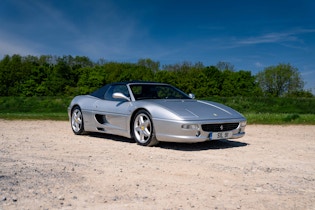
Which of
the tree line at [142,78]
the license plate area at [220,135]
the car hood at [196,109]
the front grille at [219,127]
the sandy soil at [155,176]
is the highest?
the tree line at [142,78]

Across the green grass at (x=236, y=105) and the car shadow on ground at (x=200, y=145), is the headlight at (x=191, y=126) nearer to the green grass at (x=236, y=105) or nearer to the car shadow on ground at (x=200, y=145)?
the car shadow on ground at (x=200, y=145)

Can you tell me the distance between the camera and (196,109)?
7.67m

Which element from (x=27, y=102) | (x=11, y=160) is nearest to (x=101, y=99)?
(x=11, y=160)

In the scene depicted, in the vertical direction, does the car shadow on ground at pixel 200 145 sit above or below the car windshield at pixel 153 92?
below

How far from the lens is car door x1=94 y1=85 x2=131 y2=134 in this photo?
27.2ft

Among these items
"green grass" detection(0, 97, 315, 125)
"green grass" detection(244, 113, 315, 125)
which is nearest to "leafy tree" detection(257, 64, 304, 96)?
"green grass" detection(0, 97, 315, 125)

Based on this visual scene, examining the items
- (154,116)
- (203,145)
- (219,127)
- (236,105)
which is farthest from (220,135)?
(236,105)

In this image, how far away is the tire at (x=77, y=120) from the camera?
9.83m

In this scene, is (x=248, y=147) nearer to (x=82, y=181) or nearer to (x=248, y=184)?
(x=248, y=184)

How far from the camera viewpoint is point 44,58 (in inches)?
2768

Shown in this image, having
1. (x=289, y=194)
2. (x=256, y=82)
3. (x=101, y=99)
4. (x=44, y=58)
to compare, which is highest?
(x=44, y=58)

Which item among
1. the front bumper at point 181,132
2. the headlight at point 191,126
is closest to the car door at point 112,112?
the front bumper at point 181,132

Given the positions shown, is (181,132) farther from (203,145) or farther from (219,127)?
(203,145)

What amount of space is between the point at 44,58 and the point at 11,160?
67.6 meters
